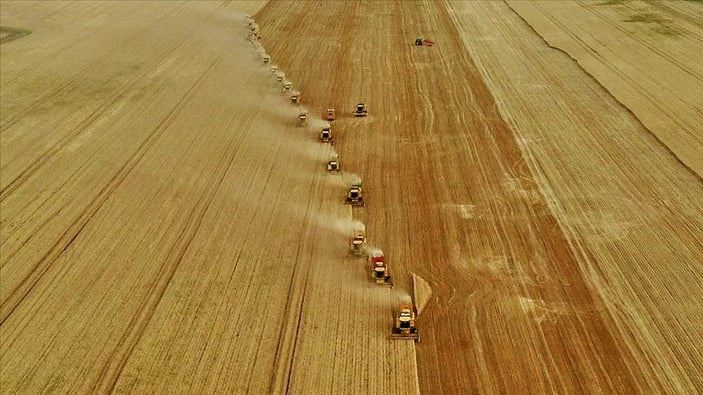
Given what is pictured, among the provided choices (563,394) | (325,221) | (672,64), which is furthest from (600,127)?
(563,394)

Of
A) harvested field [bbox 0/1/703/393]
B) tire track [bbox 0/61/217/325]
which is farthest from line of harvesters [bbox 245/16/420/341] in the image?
tire track [bbox 0/61/217/325]

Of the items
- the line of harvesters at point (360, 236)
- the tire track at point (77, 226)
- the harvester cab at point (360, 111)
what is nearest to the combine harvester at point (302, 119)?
the line of harvesters at point (360, 236)

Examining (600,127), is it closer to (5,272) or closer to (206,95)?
(206,95)

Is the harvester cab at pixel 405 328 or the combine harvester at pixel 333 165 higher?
the combine harvester at pixel 333 165

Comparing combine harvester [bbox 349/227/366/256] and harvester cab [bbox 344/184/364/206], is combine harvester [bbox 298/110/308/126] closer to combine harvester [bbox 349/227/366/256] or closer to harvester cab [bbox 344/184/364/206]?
harvester cab [bbox 344/184/364/206]

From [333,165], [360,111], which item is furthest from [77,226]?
[360,111]

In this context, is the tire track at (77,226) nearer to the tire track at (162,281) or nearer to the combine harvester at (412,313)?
the tire track at (162,281)
